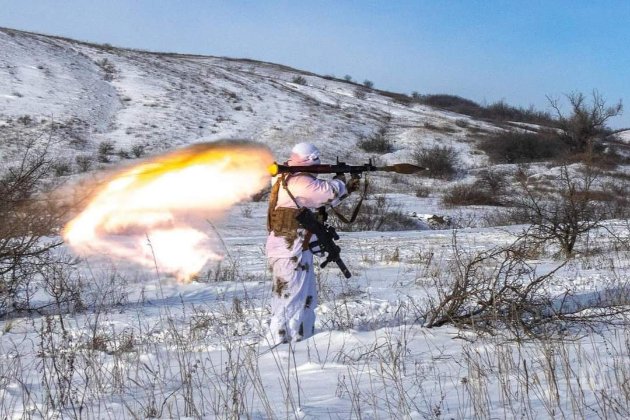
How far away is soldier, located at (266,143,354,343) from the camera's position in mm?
5965

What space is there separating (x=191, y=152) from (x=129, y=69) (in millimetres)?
42146

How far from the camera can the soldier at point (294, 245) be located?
5965 mm

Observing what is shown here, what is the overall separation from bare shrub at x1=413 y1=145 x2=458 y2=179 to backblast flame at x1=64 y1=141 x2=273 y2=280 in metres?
24.7

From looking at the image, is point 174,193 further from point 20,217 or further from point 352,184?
point 352,184

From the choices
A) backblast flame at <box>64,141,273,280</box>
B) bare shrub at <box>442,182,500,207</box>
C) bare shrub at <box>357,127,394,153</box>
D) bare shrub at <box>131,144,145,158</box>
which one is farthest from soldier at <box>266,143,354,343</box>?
bare shrub at <box>357,127,394,153</box>

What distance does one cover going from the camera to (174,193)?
7227mm

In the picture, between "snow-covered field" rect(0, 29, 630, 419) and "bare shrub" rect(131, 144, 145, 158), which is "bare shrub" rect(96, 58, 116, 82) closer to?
"bare shrub" rect(131, 144, 145, 158)

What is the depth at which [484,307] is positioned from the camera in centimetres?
591

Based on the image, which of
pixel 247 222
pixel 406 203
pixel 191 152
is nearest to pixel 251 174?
pixel 191 152

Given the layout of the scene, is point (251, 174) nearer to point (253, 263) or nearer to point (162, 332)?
point (162, 332)

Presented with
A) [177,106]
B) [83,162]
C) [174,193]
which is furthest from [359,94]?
[174,193]

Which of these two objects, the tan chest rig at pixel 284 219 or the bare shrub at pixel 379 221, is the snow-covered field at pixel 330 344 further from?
the bare shrub at pixel 379 221

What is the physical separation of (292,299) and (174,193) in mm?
2067

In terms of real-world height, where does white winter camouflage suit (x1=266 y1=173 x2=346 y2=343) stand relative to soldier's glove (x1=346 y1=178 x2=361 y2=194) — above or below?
below
